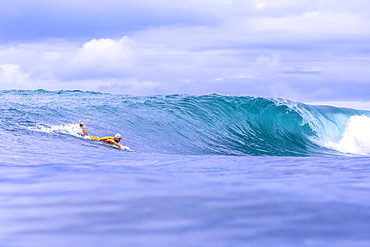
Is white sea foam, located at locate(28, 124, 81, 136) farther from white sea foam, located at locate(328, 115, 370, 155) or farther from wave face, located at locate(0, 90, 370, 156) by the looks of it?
white sea foam, located at locate(328, 115, 370, 155)

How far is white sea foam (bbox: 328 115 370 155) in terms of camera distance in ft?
75.3

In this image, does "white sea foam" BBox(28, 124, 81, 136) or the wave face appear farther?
the wave face

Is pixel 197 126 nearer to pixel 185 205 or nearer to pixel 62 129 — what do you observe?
pixel 62 129

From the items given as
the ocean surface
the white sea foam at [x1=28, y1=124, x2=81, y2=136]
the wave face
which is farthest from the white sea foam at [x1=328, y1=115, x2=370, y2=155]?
the ocean surface

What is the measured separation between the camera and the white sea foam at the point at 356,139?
22944 mm

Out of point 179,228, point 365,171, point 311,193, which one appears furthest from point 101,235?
point 365,171

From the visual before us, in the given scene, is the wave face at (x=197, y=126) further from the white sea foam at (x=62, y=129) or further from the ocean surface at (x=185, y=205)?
the ocean surface at (x=185, y=205)

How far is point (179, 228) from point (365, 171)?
359 centimetres

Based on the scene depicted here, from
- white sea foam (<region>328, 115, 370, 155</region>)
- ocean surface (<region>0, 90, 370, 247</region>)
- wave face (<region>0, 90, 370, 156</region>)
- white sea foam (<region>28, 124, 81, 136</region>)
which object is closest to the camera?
ocean surface (<region>0, 90, 370, 247</region>)

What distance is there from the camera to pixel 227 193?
3.46 metres

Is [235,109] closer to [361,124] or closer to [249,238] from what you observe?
[361,124]

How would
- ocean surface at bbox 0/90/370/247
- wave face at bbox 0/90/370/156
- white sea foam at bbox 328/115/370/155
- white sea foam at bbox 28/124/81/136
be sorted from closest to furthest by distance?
1. ocean surface at bbox 0/90/370/247
2. white sea foam at bbox 28/124/81/136
3. wave face at bbox 0/90/370/156
4. white sea foam at bbox 328/115/370/155

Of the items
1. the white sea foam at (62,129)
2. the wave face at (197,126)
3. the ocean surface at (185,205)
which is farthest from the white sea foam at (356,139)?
the ocean surface at (185,205)

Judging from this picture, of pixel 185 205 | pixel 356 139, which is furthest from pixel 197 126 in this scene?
pixel 185 205
